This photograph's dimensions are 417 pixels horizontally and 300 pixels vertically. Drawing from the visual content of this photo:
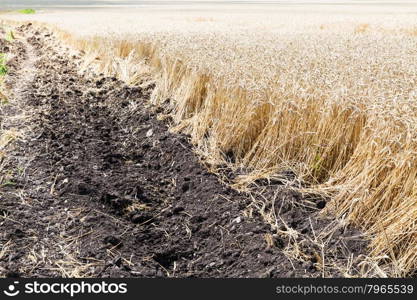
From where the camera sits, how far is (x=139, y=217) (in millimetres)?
3771

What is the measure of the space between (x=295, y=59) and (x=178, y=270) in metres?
2.93

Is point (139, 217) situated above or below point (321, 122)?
below

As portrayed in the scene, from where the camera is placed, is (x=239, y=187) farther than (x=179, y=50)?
No

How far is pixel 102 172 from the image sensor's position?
15.1 ft

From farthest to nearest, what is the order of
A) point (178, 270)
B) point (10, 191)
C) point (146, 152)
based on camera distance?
point (146, 152)
point (10, 191)
point (178, 270)

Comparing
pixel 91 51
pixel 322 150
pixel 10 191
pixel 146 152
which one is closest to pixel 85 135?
pixel 146 152

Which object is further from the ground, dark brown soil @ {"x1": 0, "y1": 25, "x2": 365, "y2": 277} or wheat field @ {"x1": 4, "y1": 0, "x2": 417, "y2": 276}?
wheat field @ {"x1": 4, "y1": 0, "x2": 417, "y2": 276}

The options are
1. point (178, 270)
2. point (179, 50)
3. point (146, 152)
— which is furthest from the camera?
point (179, 50)

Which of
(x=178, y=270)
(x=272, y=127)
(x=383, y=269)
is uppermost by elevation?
(x=272, y=127)

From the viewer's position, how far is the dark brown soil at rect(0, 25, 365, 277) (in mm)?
3041

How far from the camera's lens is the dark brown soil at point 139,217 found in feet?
9.98

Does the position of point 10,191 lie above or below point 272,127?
below

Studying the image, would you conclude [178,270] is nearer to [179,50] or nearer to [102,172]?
[102,172]

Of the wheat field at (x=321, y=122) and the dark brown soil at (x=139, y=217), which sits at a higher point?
the wheat field at (x=321, y=122)
